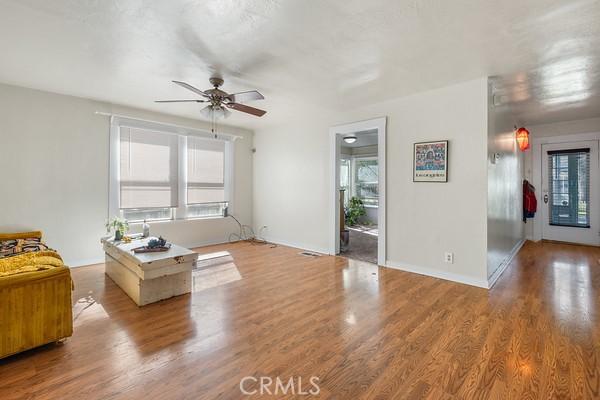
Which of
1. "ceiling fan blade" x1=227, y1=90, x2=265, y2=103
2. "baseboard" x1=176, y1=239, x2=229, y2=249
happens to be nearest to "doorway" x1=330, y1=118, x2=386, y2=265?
"ceiling fan blade" x1=227, y1=90, x2=265, y2=103

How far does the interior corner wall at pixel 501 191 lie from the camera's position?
3533 millimetres

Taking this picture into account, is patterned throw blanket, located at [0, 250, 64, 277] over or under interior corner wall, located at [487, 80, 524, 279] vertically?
under

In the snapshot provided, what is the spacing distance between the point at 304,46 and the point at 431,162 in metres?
2.28

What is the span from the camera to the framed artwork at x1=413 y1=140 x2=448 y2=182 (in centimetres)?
370

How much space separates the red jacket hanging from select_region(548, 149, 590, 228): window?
Result: 1.68 feet

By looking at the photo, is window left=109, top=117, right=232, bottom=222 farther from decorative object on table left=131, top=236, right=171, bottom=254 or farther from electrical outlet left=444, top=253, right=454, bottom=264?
electrical outlet left=444, top=253, right=454, bottom=264

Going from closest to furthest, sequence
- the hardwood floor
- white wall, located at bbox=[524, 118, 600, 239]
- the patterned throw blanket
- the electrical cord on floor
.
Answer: the hardwood floor
the patterned throw blanket
white wall, located at bbox=[524, 118, 600, 239]
the electrical cord on floor

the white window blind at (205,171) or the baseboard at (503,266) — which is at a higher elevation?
the white window blind at (205,171)

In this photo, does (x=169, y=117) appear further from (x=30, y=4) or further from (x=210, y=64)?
(x=30, y=4)

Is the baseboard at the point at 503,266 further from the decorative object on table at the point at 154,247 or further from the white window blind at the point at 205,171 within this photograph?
the white window blind at the point at 205,171

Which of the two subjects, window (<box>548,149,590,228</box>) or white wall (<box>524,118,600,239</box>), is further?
window (<box>548,149,590,228</box>)

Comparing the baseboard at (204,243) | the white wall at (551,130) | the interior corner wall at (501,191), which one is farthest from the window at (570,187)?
the baseboard at (204,243)

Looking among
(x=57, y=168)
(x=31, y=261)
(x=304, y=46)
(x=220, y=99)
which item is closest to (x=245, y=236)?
(x=57, y=168)

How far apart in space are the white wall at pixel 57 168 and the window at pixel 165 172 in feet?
0.68
